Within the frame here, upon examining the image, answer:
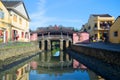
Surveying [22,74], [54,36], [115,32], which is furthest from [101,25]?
[22,74]

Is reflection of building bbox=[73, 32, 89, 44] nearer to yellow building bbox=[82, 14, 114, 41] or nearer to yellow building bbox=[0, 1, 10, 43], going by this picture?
yellow building bbox=[82, 14, 114, 41]

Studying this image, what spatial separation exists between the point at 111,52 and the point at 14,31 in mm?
27806

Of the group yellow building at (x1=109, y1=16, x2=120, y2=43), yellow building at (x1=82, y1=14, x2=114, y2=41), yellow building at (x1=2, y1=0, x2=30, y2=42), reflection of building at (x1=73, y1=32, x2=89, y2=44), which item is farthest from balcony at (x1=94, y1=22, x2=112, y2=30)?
yellow building at (x1=2, y1=0, x2=30, y2=42)

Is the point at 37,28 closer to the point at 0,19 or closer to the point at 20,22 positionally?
the point at 20,22

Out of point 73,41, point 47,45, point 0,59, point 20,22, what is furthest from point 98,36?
point 0,59

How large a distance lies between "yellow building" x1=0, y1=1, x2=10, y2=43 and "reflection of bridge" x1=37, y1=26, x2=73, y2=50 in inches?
830

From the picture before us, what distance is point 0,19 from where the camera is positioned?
37062 millimetres

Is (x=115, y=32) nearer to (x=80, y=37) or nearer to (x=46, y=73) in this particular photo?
(x=80, y=37)

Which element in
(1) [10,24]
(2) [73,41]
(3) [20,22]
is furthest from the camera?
(2) [73,41]

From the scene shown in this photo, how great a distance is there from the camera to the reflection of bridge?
202 ft

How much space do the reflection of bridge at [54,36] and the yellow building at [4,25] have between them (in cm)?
2107

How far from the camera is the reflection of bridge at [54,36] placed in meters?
61.4

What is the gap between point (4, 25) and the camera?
38.9 meters

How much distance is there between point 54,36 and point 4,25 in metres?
24.3
